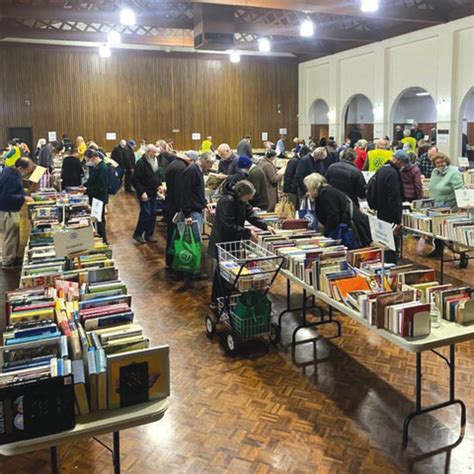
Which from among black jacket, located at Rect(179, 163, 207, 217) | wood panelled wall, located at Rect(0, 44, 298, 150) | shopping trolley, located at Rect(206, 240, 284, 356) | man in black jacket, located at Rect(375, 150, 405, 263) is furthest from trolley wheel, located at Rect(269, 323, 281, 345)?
wood panelled wall, located at Rect(0, 44, 298, 150)

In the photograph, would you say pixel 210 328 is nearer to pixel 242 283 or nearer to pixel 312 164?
pixel 242 283

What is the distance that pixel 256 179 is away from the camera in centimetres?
698

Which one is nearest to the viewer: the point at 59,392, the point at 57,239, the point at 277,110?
the point at 59,392

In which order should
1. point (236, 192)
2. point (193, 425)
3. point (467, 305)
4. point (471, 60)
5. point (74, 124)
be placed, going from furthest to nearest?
point (74, 124) < point (471, 60) < point (236, 192) < point (193, 425) < point (467, 305)

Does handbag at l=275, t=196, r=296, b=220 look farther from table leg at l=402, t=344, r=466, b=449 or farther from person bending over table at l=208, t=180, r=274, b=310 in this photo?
table leg at l=402, t=344, r=466, b=449

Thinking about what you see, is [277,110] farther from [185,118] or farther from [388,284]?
[388,284]

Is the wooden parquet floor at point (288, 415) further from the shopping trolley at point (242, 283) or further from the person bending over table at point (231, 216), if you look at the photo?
the person bending over table at point (231, 216)

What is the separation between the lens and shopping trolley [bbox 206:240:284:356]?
403cm

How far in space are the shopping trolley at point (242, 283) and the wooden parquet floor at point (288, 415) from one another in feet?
0.49

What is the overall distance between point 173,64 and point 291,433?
18753 mm

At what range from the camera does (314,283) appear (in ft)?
12.5

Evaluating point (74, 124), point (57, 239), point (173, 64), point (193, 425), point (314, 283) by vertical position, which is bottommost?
point (193, 425)

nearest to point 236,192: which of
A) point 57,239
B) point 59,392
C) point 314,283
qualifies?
point 314,283

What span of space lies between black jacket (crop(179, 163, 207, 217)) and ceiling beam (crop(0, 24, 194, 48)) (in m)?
12.2
